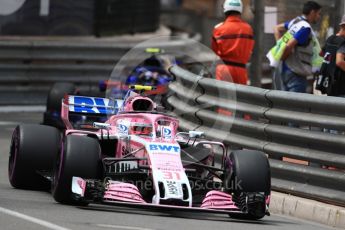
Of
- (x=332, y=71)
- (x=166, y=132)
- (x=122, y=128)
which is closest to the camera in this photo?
(x=166, y=132)

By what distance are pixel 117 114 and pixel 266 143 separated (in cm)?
170

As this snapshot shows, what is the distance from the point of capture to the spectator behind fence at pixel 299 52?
1452 centimetres

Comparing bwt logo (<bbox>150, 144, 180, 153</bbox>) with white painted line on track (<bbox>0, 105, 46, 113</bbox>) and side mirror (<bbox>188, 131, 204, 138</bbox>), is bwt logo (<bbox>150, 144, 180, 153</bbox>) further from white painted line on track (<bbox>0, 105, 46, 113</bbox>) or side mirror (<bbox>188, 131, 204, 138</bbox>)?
white painted line on track (<bbox>0, 105, 46, 113</bbox>)

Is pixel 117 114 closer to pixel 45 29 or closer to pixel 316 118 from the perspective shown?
pixel 316 118

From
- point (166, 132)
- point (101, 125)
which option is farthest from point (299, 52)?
point (101, 125)

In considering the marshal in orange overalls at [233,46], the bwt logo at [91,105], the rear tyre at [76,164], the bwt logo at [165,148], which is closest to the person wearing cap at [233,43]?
the marshal in orange overalls at [233,46]

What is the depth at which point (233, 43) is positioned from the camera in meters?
15.0

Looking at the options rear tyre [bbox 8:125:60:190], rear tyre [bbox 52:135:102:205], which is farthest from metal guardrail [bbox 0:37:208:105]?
rear tyre [bbox 52:135:102:205]

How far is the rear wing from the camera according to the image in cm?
1267

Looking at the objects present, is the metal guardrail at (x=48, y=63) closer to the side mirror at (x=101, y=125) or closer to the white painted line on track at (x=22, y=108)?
Result: the white painted line on track at (x=22, y=108)

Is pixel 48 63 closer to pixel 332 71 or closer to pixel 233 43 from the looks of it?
pixel 233 43

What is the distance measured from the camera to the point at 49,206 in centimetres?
1043

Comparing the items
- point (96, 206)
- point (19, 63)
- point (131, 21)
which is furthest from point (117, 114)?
point (131, 21)

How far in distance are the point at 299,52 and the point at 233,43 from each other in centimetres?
84
